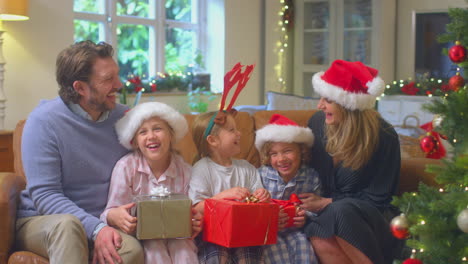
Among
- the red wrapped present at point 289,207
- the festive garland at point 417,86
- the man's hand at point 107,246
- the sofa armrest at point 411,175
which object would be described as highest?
the festive garland at point 417,86

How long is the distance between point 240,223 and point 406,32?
591 centimetres

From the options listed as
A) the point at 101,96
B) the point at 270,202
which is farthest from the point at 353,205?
the point at 101,96

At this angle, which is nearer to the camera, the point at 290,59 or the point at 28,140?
the point at 28,140

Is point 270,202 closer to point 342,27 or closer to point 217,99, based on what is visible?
point 217,99

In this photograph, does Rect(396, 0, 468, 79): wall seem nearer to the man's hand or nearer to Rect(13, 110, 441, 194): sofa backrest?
Rect(13, 110, 441, 194): sofa backrest

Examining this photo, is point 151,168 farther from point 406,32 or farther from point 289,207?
point 406,32

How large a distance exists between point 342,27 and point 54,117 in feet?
18.4

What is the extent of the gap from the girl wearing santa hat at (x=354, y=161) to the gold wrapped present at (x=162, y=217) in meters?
0.58

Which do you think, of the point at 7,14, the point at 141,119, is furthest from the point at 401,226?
the point at 7,14

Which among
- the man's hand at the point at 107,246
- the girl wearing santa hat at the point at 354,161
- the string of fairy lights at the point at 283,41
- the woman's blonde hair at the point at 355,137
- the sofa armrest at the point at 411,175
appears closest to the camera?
the man's hand at the point at 107,246

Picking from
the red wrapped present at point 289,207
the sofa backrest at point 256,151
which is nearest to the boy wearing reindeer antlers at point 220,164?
the red wrapped present at point 289,207

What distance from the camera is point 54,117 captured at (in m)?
2.36

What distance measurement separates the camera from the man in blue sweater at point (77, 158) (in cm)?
217

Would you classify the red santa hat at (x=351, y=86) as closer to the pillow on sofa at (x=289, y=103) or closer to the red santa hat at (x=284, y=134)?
the red santa hat at (x=284, y=134)
